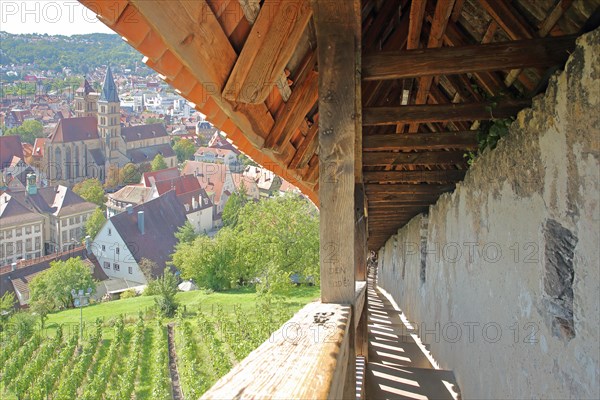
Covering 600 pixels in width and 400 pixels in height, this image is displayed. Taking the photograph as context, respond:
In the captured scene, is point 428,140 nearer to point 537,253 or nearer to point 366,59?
point 537,253

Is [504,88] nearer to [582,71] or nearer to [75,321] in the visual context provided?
[582,71]

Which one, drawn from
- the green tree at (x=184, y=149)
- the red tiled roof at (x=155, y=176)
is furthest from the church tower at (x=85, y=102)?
the red tiled roof at (x=155, y=176)

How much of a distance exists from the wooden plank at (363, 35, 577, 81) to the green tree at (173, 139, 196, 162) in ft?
270

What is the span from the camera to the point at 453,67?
8.57 ft

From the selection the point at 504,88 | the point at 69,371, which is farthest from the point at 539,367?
the point at 69,371

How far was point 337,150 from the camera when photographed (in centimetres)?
247

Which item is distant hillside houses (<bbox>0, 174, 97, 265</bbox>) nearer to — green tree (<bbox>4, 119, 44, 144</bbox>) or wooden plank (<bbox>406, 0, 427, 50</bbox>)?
green tree (<bbox>4, 119, 44, 144</bbox>)

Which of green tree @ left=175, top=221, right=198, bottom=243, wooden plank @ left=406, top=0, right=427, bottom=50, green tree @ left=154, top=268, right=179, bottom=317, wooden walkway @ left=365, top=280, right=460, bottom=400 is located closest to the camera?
wooden plank @ left=406, top=0, right=427, bottom=50

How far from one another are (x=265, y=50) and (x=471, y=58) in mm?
1133

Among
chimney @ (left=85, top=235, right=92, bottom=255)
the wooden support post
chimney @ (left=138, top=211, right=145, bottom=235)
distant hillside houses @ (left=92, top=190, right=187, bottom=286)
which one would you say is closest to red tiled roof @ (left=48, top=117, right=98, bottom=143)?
chimney @ (left=85, top=235, right=92, bottom=255)

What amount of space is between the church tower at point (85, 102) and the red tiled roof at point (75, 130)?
14.1ft

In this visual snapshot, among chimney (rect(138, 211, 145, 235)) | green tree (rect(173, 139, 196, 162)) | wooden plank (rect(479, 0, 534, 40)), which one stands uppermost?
green tree (rect(173, 139, 196, 162))

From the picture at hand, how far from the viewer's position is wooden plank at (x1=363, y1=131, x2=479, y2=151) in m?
3.97

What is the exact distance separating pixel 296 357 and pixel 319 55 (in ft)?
4.78
